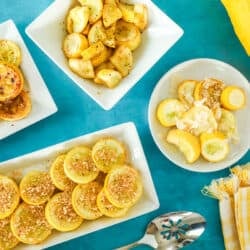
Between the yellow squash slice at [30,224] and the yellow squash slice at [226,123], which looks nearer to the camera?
the yellow squash slice at [30,224]

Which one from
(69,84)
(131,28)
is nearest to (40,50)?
(69,84)

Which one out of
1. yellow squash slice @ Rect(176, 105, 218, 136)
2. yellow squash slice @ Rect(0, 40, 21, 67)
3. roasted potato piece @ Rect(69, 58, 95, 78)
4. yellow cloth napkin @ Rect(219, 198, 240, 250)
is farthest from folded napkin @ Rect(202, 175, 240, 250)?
yellow squash slice @ Rect(0, 40, 21, 67)

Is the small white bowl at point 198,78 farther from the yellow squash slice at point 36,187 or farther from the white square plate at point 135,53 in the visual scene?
the yellow squash slice at point 36,187

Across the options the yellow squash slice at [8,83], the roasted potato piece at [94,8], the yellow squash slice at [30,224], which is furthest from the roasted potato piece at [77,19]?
the yellow squash slice at [30,224]

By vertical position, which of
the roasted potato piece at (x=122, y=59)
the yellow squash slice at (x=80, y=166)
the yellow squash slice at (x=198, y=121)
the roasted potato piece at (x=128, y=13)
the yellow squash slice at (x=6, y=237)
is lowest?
the yellow squash slice at (x=6, y=237)

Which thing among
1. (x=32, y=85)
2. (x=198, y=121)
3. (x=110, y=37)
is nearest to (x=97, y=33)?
(x=110, y=37)

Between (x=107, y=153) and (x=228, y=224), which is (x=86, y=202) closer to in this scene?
(x=107, y=153)
